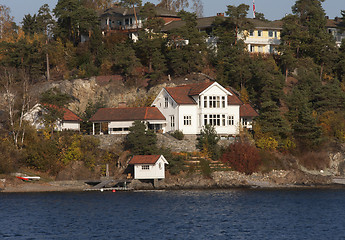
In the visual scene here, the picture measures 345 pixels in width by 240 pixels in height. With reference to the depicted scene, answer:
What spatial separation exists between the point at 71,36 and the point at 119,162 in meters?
47.1

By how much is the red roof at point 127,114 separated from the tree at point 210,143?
7.94 m

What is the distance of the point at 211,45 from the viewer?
10550 cm

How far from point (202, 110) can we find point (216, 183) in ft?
43.0

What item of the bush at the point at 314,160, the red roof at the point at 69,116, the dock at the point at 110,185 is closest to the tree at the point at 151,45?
the red roof at the point at 69,116

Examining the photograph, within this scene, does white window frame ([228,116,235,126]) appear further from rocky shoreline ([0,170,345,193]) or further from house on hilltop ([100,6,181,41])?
house on hilltop ([100,6,181,41])

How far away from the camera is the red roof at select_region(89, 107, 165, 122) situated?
84000 mm

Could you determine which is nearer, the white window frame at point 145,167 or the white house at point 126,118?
the white window frame at point 145,167

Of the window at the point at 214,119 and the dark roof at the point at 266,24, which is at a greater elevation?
the dark roof at the point at 266,24

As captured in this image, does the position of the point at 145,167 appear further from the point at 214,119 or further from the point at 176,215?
the point at 176,215

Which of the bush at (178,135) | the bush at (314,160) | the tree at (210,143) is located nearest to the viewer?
the tree at (210,143)

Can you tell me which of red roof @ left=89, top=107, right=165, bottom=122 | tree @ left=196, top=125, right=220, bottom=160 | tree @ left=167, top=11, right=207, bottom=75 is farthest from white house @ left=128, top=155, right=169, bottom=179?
tree @ left=167, top=11, right=207, bottom=75

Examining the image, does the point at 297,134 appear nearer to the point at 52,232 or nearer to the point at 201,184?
the point at 201,184

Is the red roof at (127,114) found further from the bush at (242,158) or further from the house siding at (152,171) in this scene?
the bush at (242,158)

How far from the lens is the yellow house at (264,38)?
11062 cm
